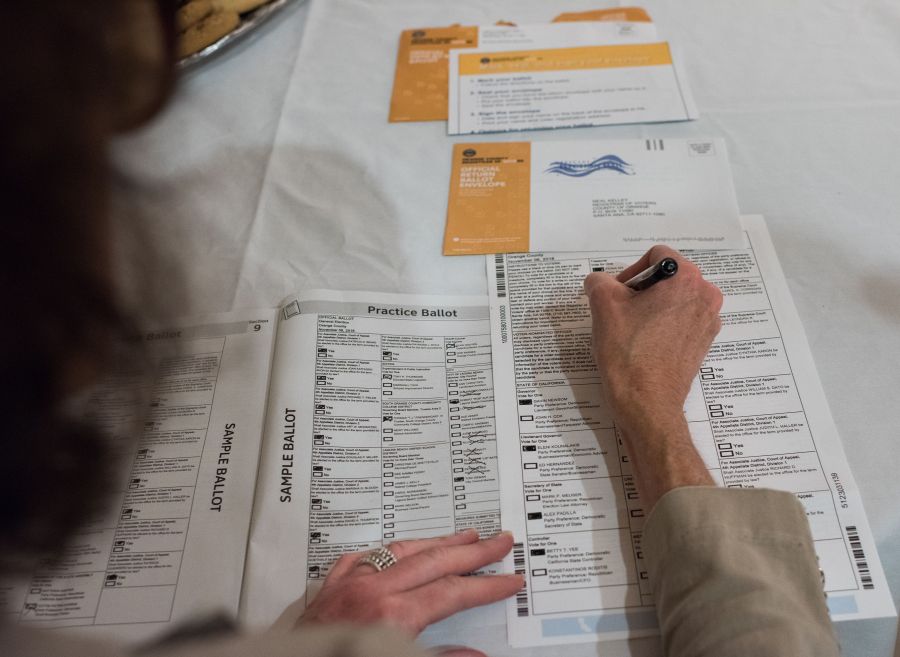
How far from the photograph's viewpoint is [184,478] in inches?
23.8

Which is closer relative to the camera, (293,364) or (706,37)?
(293,364)

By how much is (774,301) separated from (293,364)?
47cm

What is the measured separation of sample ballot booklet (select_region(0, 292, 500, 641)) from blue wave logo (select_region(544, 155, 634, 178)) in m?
0.21

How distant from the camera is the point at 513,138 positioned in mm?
834

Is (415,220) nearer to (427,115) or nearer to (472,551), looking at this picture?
(427,115)

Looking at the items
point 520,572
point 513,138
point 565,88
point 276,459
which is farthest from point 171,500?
point 565,88

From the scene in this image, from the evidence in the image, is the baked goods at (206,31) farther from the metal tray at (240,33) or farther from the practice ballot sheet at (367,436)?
the practice ballot sheet at (367,436)

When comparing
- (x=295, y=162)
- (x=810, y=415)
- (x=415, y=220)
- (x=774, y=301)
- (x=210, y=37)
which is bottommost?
(x=810, y=415)

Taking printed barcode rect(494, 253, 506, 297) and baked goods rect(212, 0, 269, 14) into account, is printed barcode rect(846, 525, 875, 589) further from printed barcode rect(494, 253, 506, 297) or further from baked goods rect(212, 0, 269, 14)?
baked goods rect(212, 0, 269, 14)

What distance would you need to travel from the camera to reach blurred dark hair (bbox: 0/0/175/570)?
291 mm

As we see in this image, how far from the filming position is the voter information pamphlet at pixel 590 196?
28.8 inches

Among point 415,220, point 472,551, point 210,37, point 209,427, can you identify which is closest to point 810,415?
point 472,551

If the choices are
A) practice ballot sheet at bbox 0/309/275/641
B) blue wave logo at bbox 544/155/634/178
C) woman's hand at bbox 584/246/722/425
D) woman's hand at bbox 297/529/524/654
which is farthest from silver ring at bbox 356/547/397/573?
blue wave logo at bbox 544/155/634/178

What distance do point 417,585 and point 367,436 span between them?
0.49 feet
